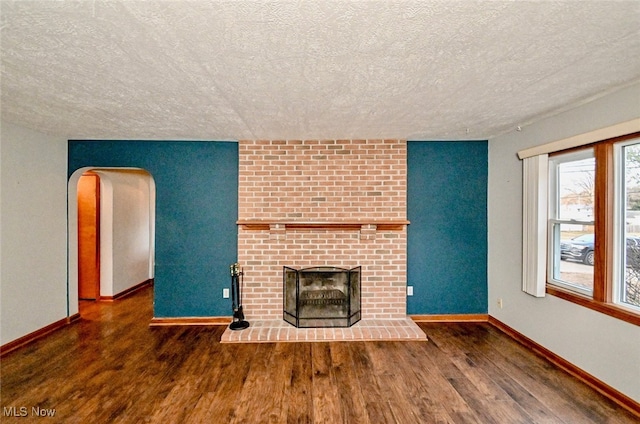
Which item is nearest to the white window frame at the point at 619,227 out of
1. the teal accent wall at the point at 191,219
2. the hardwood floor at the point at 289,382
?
the hardwood floor at the point at 289,382

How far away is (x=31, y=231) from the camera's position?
10.8ft

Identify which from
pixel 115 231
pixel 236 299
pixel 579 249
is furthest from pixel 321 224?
pixel 115 231

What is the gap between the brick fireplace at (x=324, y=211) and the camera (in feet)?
12.6

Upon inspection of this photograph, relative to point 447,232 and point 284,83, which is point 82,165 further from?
point 447,232

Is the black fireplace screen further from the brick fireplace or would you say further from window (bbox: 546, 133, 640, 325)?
window (bbox: 546, 133, 640, 325)

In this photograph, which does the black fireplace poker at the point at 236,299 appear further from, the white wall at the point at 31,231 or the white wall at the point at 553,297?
the white wall at the point at 553,297

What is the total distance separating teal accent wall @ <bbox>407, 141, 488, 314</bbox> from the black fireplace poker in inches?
83.7

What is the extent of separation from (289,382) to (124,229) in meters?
4.17

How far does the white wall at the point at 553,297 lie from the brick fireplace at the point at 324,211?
114cm

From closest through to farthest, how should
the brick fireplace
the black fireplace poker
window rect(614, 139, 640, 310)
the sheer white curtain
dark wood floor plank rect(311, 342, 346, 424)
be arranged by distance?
1. dark wood floor plank rect(311, 342, 346, 424)
2. window rect(614, 139, 640, 310)
3. the sheer white curtain
4. the black fireplace poker
5. the brick fireplace

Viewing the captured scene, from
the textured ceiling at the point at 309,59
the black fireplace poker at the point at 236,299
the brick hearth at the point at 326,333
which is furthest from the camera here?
the black fireplace poker at the point at 236,299

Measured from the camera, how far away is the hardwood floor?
7.11 feet

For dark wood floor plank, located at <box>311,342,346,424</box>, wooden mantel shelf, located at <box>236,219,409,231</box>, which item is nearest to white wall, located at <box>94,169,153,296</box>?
wooden mantel shelf, located at <box>236,219,409,231</box>

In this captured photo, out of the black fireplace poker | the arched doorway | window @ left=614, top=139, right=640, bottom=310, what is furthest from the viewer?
the arched doorway
